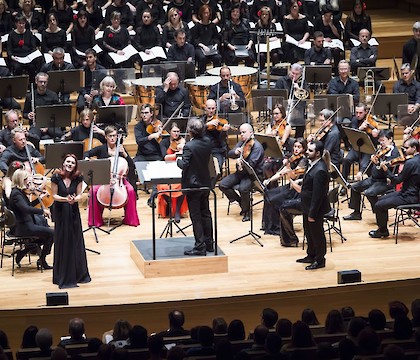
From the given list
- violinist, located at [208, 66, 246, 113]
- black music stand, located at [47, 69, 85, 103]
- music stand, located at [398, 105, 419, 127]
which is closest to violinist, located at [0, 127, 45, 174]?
black music stand, located at [47, 69, 85, 103]

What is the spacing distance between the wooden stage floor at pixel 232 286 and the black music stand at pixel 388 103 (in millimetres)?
2205

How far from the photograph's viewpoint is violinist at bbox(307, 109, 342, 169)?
11.8 meters

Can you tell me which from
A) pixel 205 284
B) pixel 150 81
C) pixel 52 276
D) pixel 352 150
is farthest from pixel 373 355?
pixel 150 81

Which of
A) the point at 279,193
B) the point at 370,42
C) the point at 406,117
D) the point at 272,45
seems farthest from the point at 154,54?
the point at 279,193

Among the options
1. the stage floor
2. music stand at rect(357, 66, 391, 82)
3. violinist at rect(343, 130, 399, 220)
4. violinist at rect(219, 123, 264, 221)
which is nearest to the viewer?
the stage floor

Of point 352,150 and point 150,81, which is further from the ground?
point 150,81

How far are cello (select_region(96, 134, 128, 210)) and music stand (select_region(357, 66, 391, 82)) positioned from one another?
3996 mm

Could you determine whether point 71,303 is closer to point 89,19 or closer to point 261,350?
point 261,350

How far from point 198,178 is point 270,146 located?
4.61 ft

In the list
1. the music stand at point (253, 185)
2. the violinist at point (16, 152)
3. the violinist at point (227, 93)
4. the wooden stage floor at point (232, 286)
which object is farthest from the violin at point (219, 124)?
the violinist at point (16, 152)

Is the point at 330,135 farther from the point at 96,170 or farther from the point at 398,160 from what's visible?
the point at 96,170

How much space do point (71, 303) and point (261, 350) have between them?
260cm

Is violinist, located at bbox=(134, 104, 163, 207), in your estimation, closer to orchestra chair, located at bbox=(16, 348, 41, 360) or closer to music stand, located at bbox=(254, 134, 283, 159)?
music stand, located at bbox=(254, 134, 283, 159)

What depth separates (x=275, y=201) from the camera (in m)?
10.8
